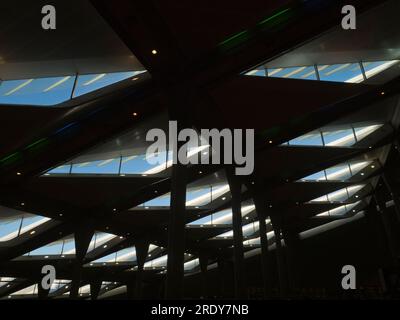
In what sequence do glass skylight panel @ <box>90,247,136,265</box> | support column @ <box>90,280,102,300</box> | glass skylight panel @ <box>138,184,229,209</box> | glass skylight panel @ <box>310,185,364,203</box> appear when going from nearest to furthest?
glass skylight panel @ <box>138,184,229,209</box>, glass skylight panel @ <box>310,185,364,203</box>, glass skylight panel @ <box>90,247,136,265</box>, support column @ <box>90,280,102,300</box>

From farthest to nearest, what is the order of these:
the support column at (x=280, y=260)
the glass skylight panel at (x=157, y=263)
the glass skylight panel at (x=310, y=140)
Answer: the glass skylight panel at (x=157, y=263)
the support column at (x=280, y=260)
the glass skylight panel at (x=310, y=140)

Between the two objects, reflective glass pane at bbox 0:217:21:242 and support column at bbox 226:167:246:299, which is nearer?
support column at bbox 226:167:246:299

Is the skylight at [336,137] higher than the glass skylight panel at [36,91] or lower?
higher

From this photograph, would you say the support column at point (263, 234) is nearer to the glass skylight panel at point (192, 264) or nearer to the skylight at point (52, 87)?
the skylight at point (52, 87)

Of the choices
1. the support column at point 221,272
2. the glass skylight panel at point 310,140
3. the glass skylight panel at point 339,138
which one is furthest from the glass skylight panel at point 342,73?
the support column at point 221,272

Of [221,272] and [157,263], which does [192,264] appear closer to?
[157,263]

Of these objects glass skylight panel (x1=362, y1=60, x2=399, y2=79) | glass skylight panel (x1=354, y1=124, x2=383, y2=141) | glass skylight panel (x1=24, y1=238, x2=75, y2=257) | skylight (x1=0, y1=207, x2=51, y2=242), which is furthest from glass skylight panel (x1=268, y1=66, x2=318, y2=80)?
glass skylight panel (x1=24, y1=238, x2=75, y2=257)

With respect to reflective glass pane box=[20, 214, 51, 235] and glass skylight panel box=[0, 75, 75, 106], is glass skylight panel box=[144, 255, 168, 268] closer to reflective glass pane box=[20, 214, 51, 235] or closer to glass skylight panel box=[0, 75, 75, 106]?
reflective glass pane box=[20, 214, 51, 235]

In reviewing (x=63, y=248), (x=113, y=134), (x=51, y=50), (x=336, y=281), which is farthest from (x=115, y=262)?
(x=51, y=50)

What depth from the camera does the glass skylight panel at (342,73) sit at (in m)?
16.0

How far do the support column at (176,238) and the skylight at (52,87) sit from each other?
5081 mm

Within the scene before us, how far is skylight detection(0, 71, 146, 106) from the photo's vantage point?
13719mm

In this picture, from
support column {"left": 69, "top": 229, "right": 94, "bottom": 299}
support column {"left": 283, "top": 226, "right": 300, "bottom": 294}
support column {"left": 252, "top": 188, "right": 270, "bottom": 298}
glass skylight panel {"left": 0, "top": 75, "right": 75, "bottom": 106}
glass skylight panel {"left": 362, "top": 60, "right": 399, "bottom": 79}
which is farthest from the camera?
support column {"left": 283, "top": 226, "right": 300, "bottom": 294}

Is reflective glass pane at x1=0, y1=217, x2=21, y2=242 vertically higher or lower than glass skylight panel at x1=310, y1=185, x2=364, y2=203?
lower
